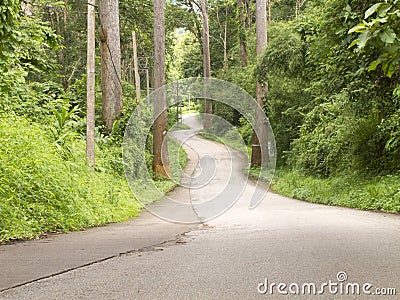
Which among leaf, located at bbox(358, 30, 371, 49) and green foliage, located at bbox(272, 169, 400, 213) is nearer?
leaf, located at bbox(358, 30, 371, 49)

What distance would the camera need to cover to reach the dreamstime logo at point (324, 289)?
4855mm

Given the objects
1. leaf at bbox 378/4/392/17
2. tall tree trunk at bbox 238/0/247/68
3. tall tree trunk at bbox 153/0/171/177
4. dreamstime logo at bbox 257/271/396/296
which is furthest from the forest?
tall tree trunk at bbox 238/0/247/68

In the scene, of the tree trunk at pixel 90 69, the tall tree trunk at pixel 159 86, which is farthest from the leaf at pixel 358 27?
the tall tree trunk at pixel 159 86

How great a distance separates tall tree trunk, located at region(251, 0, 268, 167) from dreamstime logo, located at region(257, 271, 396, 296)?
91.3ft

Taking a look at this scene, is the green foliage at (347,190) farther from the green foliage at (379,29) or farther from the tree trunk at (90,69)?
the green foliage at (379,29)

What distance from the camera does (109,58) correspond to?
24.6 meters

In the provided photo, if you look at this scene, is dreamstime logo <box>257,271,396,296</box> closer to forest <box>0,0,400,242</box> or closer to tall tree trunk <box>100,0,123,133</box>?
forest <box>0,0,400,242</box>

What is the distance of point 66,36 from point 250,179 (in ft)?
51.8

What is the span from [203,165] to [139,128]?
41.4 ft

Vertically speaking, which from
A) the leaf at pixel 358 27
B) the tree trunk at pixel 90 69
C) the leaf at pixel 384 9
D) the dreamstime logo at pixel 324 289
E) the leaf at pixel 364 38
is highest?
the tree trunk at pixel 90 69

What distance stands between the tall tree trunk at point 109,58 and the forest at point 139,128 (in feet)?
0.19

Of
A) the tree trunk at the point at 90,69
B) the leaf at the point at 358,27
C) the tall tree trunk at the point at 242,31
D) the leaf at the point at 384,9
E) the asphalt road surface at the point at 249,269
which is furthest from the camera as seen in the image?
the tall tree trunk at the point at 242,31

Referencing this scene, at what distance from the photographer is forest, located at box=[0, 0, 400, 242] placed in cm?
1020

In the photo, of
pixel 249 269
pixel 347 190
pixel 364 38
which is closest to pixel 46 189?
pixel 249 269
